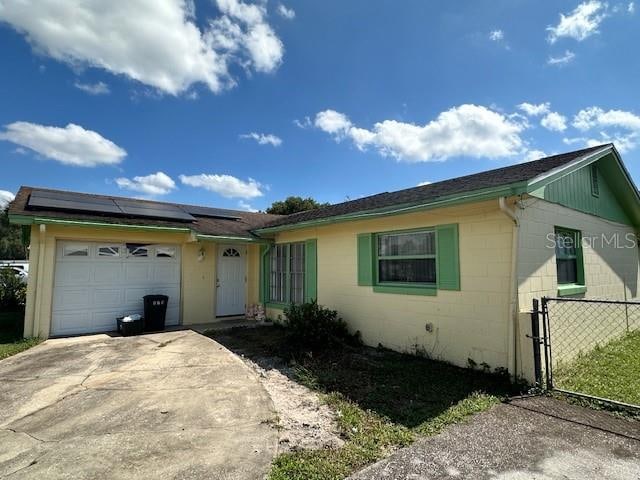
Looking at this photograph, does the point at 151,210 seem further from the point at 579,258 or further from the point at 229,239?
the point at 579,258

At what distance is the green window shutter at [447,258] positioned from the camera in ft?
18.4

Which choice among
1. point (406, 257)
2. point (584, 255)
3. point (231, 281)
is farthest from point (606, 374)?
point (231, 281)

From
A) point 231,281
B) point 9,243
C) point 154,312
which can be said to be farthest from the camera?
point 9,243

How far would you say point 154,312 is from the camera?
894 centimetres

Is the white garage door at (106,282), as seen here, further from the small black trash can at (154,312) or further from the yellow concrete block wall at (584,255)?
the yellow concrete block wall at (584,255)

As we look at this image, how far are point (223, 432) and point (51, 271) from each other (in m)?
7.27

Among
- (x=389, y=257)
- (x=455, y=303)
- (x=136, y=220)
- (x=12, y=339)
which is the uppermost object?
(x=136, y=220)

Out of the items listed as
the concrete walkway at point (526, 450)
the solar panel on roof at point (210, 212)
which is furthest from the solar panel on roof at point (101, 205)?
the concrete walkway at point (526, 450)

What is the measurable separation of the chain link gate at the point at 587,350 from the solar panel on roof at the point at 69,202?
33.1 feet

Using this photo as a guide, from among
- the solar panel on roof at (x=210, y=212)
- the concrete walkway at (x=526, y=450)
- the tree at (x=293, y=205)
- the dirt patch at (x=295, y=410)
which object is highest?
the tree at (x=293, y=205)

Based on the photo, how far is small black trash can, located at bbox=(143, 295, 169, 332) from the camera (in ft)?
29.2

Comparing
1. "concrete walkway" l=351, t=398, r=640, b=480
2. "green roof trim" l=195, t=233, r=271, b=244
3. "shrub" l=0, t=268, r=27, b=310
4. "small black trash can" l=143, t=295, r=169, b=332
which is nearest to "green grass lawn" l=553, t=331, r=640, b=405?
"concrete walkway" l=351, t=398, r=640, b=480

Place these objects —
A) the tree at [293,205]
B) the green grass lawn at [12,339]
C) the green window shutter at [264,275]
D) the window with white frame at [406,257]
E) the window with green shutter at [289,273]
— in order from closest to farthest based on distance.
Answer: the window with white frame at [406,257] → the green grass lawn at [12,339] → the window with green shutter at [289,273] → the green window shutter at [264,275] → the tree at [293,205]

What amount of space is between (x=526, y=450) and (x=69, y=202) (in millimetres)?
10807
